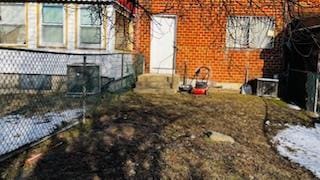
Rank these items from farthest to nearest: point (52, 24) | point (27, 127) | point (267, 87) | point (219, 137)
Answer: point (267, 87)
point (52, 24)
point (219, 137)
point (27, 127)

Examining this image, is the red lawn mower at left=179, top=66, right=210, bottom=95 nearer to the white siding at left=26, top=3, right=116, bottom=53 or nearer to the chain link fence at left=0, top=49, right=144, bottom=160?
the chain link fence at left=0, top=49, right=144, bottom=160

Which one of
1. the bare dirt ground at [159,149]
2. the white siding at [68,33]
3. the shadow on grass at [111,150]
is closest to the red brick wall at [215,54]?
the white siding at [68,33]

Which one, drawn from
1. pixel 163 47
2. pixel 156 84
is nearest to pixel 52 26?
pixel 156 84

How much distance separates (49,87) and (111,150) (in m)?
4.87

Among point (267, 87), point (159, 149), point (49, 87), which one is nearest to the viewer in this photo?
point (159, 149)

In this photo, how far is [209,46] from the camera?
15695 mm

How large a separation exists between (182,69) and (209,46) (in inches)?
47.3

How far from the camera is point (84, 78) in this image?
38.3 ft

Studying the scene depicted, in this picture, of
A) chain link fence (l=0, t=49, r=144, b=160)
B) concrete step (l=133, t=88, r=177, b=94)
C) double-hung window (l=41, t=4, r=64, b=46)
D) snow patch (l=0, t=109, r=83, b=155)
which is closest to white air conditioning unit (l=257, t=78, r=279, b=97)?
concrete step (l=133, t=88, r=177, b=94)

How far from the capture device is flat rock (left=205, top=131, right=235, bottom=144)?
310 inches

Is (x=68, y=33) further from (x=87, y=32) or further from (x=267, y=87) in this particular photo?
(x=267, y=87)

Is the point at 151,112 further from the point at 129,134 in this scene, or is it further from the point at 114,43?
the point at 114,43

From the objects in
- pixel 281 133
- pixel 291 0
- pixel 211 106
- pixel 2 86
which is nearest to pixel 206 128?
pixel 281 133

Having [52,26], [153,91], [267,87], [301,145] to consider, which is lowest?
[301,145]
